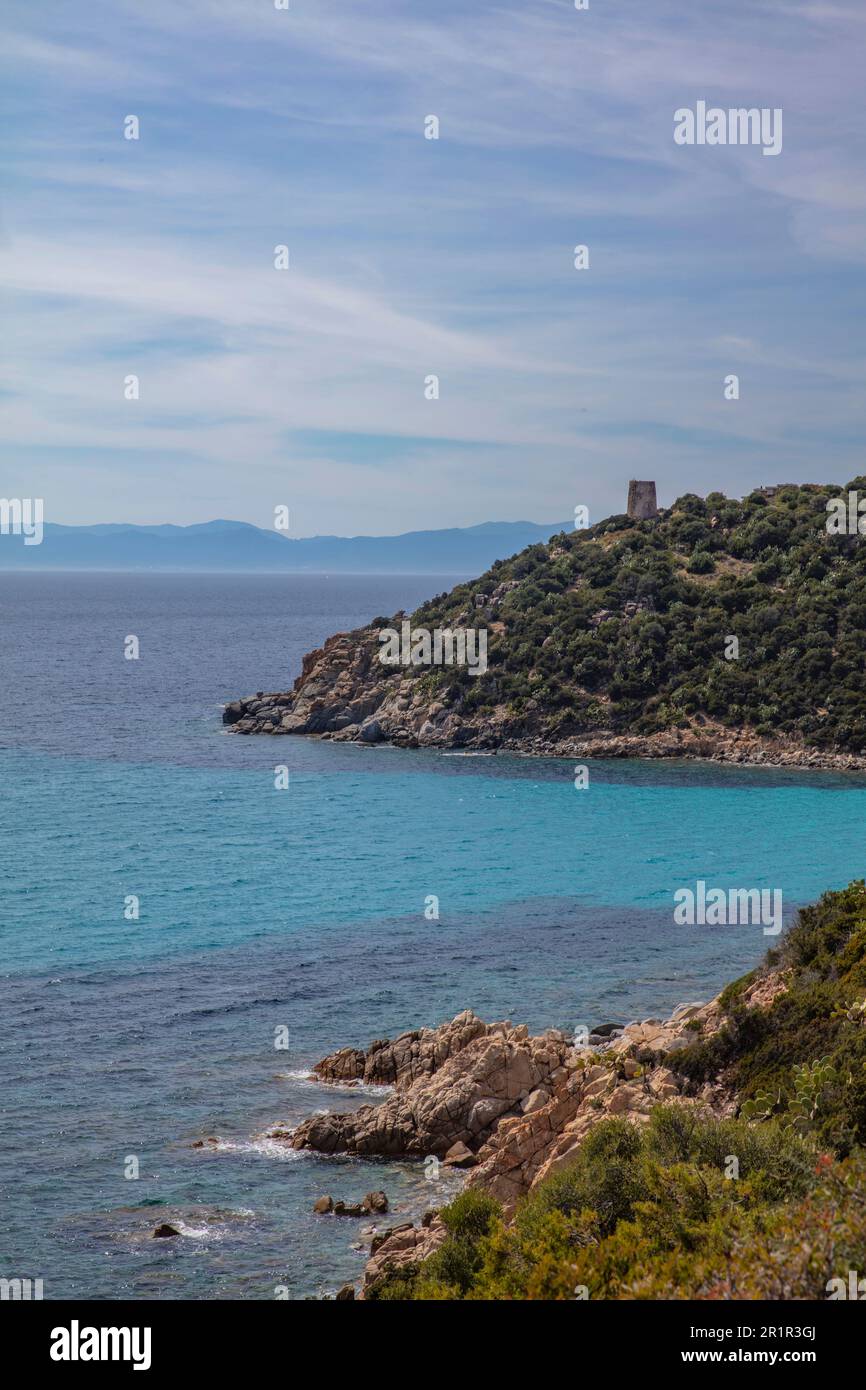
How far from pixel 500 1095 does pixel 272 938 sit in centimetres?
1628

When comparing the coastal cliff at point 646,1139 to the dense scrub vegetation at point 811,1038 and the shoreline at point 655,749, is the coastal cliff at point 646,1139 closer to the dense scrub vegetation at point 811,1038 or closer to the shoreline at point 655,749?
the dense scrub vegetation at point 811,1038

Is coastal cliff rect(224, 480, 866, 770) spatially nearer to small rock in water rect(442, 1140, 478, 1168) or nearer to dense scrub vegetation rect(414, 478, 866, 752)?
dense scrub vegetation rect(414, 478, 866, 752)

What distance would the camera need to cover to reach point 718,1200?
14.1 m

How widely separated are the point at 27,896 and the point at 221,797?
19716 millimetres

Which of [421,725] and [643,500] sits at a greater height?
[643,500]

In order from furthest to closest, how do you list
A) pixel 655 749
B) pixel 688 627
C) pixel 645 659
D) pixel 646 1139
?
1. pixel 688 627
2. pixel 645 659
3. pixel 655 749
4. pixel 646 1139

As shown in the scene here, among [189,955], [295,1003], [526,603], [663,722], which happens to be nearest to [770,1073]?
[295,1003]

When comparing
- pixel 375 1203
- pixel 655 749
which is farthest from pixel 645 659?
pixel 375 1203

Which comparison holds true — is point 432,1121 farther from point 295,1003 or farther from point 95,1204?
point 295,1003

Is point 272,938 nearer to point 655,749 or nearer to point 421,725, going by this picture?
point 655,749

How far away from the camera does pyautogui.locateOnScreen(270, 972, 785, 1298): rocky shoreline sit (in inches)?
877

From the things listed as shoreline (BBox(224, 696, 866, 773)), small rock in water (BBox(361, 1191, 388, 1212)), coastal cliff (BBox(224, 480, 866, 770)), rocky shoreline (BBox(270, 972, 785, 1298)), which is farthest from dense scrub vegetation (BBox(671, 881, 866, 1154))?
coastal cliff (BBox(224, 480, 866, 770))

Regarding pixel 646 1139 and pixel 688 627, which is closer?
pixel 646 1139

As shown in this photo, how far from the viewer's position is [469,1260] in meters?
16.6
